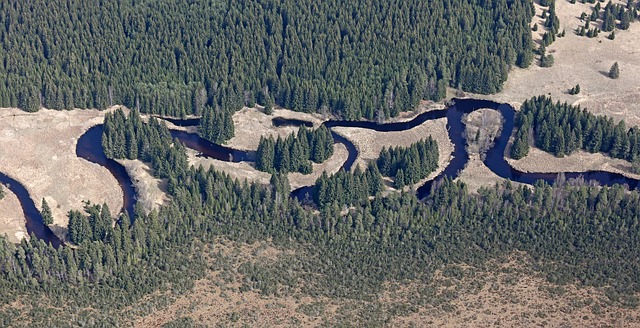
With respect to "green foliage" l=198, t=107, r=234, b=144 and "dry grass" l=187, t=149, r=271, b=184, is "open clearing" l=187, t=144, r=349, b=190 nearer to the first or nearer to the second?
"dry grass" l=187, t=149, r=271, b=184

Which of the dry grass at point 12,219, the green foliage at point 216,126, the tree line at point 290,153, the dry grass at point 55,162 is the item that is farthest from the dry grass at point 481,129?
the dry grass at point 12,219

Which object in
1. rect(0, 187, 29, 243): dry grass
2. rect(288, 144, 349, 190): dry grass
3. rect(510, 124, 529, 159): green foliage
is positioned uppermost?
rect(510, 124, 529, 159): green foliage

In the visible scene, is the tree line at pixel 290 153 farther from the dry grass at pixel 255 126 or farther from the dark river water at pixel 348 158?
the dry grass at pixel 255 126

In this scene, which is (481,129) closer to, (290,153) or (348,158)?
(348,158)

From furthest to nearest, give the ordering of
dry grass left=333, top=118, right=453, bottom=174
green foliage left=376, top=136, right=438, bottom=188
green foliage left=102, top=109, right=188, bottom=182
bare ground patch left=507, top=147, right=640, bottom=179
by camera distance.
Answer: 1. dry grass left=333, top=118, right=453, bottom=174
2. bare ground patch left=507, top=147, right=640, bottom=179
3. green foliage left=102, top=109, right=188, bottom=182
4. green foliage left=376, top=136, right=438, bottom=188

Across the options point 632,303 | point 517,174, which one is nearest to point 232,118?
point 517,174

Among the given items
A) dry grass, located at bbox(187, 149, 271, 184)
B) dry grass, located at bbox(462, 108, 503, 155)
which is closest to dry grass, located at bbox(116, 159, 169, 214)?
dry grass, located at bbox(187, 149, 271, 184)

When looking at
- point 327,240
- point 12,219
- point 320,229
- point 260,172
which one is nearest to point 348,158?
point 260,172
